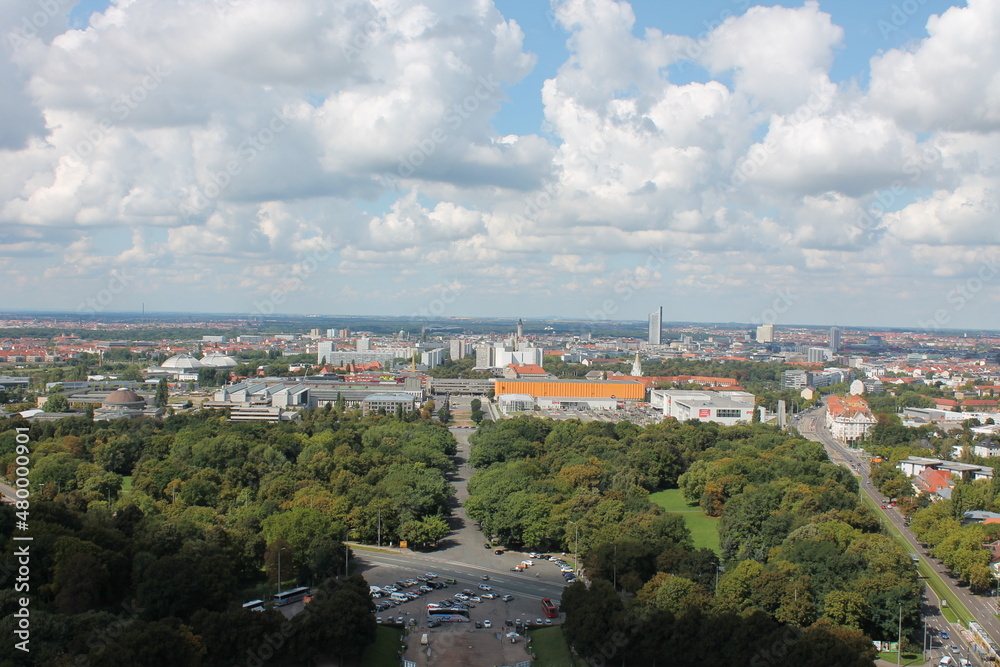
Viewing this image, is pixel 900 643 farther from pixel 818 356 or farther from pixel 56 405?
pixel 818 356

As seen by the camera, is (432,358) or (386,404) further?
(432,358)

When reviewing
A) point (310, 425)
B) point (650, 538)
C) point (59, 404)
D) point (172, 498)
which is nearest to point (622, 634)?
point (650, 538)

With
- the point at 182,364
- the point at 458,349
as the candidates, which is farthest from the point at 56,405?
the point at 458,349

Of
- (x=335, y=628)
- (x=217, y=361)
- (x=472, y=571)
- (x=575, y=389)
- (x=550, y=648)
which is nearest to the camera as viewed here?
(x=335, y=628)

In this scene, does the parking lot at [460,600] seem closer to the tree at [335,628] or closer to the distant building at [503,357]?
the tree at [335,628]

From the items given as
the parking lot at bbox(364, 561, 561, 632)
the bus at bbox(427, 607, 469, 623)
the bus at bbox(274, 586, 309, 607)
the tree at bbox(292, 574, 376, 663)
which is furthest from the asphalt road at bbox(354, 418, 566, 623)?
the tree at bbox(292, 574, 376, 663)

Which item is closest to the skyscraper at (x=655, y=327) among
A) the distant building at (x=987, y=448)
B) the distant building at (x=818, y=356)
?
the distant building at (x=818, y=356)

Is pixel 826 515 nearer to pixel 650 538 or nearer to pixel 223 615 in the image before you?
pixel 650 538

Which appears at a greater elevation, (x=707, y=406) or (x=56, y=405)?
(x=707, y=406)
